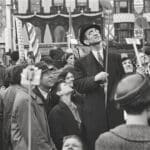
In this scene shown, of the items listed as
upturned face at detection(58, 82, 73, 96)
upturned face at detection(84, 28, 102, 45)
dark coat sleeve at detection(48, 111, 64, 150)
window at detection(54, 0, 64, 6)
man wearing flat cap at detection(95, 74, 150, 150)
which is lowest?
dark coat sleeve at detection(48, 111, 64, 150)

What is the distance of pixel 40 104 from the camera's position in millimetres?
6297

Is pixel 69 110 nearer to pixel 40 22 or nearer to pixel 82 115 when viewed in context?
pixel 82 115

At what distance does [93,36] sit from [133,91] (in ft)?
12.4

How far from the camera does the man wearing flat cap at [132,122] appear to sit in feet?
10.4

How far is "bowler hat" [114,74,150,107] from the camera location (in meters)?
3.19

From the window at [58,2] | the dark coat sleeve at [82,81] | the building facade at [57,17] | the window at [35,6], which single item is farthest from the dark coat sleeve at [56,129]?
the window at [58,2]

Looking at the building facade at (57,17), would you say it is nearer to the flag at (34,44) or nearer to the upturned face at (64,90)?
the flag at (34,44)

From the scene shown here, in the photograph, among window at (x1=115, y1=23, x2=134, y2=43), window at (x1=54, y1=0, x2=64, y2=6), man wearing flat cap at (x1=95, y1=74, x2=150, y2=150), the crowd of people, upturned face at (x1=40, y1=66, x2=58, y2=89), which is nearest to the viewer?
man wearing flat cap at (x1=95, y1=74, x2=150, y2=150)

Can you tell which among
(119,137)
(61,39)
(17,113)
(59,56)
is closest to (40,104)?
(17,113)

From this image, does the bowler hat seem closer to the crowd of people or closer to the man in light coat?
the crowd of people

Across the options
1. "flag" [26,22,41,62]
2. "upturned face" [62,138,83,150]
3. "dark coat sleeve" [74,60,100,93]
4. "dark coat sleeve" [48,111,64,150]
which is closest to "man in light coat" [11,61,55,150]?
"dark coat sleeve" [48,111,64,150]

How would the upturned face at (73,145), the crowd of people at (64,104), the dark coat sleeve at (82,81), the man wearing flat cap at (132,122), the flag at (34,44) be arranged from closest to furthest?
the man wearing flat cap at (132,122) → the upturned face at (73,145) → the crowd of people at (64,104) → the dark coat sleeve at (82,81) → the flag at (34,44)

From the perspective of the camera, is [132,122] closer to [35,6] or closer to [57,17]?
[57,17]

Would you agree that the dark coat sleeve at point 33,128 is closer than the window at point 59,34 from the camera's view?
Yes
